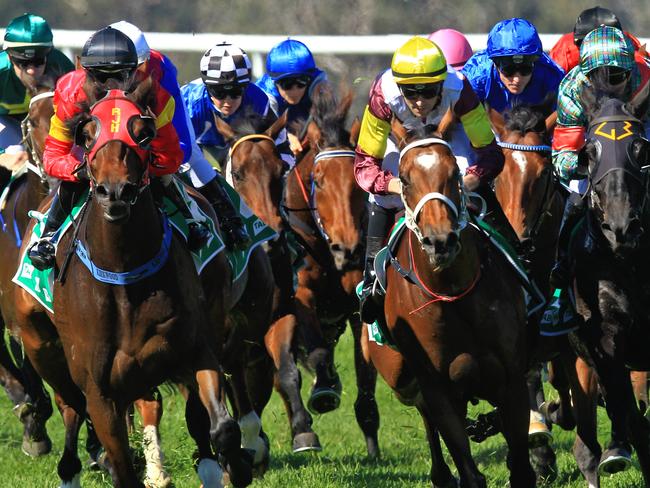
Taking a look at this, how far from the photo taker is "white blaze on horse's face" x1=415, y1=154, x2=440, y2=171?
6.45m

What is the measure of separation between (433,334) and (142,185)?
151 centimetres

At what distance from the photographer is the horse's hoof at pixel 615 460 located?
285 inches

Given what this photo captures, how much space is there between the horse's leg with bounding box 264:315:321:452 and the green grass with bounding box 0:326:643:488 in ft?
0.58

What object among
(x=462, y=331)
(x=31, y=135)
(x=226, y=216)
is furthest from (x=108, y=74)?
(x=462, y=331)

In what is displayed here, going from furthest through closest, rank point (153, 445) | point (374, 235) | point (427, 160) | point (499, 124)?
point (499, 124)
point (153, 445)
point (374, 235)
point (427, 160)

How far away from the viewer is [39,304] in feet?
26.6

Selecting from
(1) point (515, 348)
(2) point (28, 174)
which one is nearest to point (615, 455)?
(1) point (515, 348)

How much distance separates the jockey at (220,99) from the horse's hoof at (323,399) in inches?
70.9

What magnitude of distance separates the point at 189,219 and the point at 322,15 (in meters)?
21.0

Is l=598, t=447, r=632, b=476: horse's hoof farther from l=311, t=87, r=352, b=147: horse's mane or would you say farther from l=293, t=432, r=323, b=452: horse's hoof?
l=311, t=87, r=352, b=147: horse's mane

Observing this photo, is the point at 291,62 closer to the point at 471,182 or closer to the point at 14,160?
the point at 14,160

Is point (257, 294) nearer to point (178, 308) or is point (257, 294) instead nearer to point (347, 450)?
point (347, 450)

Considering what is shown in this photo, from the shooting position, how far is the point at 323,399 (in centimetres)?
935

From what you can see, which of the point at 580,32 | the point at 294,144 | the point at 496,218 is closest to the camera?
the point at 496,218
